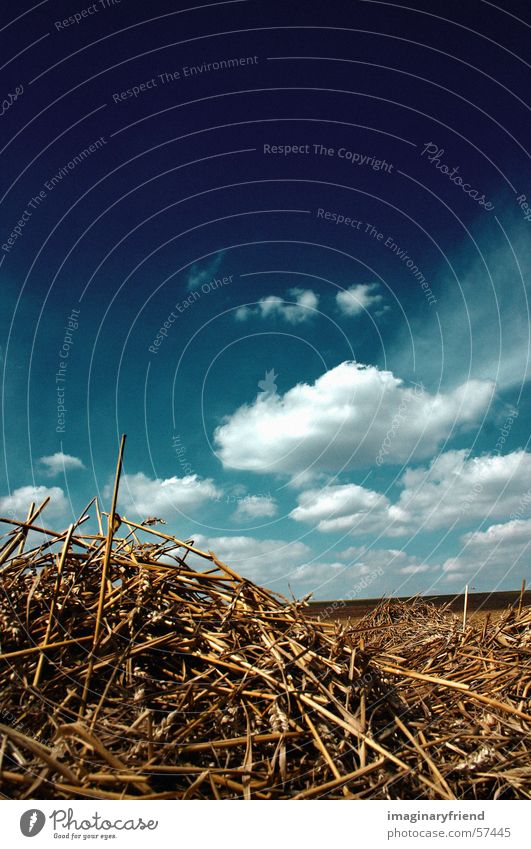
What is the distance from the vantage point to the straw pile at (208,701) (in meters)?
1.39

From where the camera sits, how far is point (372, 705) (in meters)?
1.70

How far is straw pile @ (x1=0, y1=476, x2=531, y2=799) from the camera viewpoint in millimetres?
1386

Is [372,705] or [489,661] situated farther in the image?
[489,661]

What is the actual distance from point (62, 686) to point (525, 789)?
141 centimetres
